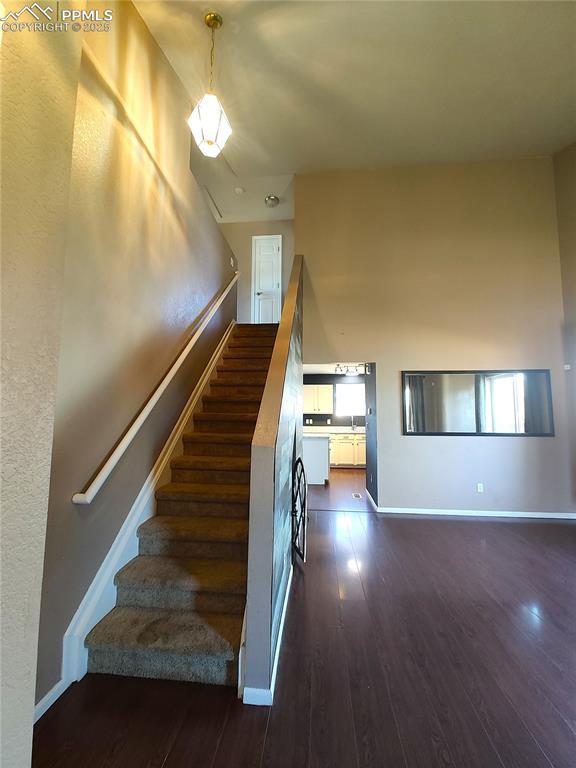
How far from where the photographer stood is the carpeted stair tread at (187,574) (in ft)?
6.19

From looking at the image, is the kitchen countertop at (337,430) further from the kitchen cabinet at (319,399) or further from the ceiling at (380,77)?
the ceiling at (380,77)

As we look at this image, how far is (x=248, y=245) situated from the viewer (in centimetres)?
661

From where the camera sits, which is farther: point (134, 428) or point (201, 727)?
point (134, 428)

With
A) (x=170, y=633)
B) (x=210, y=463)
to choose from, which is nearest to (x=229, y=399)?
(x=210, y=463)

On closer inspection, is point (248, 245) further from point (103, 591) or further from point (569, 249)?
point (103, 591)

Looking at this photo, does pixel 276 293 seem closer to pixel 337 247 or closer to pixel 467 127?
pixel 337 247

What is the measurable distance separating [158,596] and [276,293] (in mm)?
5590

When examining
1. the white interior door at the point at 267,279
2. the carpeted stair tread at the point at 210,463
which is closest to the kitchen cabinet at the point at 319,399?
the white interior door at the point at 267,279

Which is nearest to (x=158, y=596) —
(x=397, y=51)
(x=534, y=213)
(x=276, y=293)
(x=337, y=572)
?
(x=337, y=572)

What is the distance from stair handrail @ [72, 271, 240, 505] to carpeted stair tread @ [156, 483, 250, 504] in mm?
556

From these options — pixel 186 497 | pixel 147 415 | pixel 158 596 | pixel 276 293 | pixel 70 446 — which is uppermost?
pixel 276 293

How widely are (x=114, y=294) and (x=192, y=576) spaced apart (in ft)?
6.06

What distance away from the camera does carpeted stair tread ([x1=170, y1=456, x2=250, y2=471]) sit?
8.56ft

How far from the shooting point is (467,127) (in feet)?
13.1
